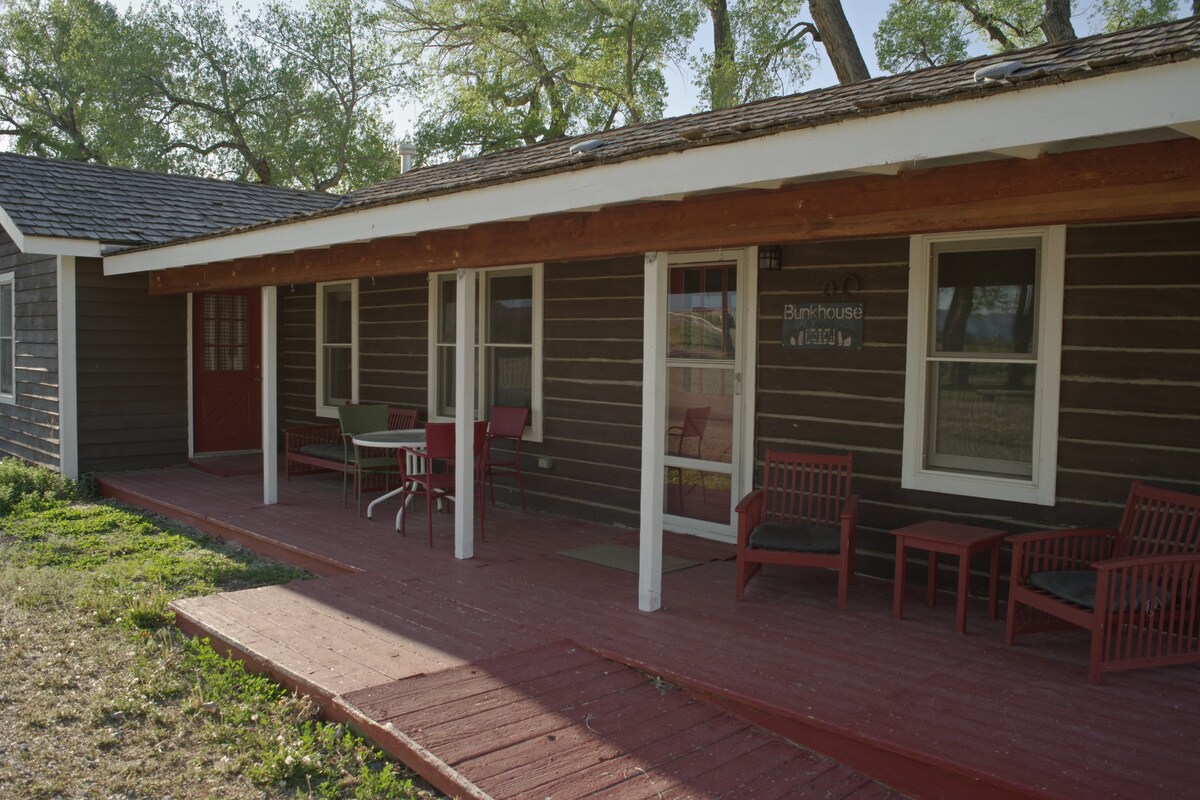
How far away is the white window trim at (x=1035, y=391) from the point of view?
4727 millimetres

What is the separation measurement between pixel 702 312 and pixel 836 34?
37.0 ft

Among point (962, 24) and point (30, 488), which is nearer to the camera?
point (30, 488)

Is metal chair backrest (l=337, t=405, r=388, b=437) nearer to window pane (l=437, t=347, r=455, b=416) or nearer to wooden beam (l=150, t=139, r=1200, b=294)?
window pane (l=437, t=347, r=455, b=416)

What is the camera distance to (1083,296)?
15.3 feet

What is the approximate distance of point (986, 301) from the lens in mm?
5016

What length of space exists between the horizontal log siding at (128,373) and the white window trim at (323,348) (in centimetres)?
148

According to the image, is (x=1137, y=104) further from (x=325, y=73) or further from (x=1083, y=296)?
(x=325, y=73)

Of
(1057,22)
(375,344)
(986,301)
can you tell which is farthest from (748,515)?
(1057,22)

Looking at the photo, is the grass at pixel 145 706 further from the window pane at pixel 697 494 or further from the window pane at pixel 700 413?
the window pane at pixel 700 413

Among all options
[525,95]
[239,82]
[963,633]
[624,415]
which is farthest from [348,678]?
[239,82]

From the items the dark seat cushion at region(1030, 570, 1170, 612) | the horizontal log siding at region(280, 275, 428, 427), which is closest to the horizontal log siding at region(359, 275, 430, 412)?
the horizontal log siding at region(280, 275, 428, 427)

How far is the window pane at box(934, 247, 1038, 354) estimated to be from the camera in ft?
16.1

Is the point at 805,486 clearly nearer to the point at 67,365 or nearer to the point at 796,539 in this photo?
the point at 796,539

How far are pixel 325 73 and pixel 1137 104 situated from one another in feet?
89.2
